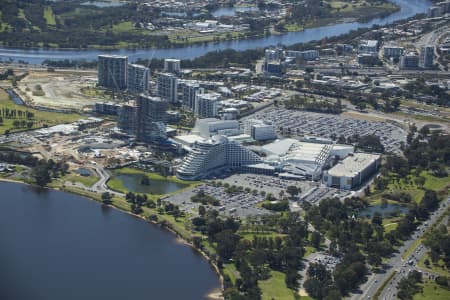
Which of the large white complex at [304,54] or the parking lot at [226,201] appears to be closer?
the parking lot at [226,201]

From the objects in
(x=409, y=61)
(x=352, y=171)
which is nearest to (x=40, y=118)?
(x=352, y=171)

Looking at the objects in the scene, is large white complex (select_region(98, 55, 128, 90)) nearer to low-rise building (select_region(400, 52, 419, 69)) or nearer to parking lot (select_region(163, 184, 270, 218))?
parking lot (select_region(163, 184, 270, 218))

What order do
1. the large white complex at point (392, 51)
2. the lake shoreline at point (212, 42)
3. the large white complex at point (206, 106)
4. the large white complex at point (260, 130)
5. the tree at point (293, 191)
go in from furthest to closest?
the lake shoreline at point (212, 42), the large white complex at point (392, 51), the large white complex at point (206, 106), the large white complex at point (260, 130), the tree at point (293, 191)

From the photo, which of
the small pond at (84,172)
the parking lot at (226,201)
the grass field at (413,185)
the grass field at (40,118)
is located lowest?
the grass field at (413,185)

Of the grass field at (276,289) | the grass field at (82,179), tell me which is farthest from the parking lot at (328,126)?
the grass field at (276,289)

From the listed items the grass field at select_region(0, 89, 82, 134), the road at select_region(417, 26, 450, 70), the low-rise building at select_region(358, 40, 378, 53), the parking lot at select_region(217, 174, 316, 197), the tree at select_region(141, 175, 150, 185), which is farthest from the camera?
the road at select_region(417, 26, 450, 70)

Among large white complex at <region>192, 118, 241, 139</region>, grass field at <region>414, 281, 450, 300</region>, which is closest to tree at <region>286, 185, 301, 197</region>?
large white complex at <region>192, 118, 241, 139</region>

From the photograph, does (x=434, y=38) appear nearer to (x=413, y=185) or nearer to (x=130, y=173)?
(x=413, y=185)

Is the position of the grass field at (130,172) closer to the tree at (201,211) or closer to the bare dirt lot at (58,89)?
the tree at (201,211)
